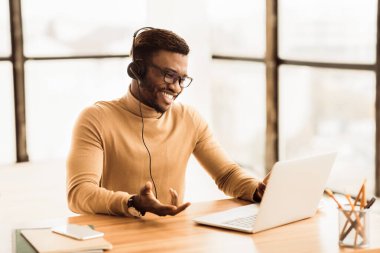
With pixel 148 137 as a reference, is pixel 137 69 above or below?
above

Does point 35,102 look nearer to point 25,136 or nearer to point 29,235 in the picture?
point 25,136

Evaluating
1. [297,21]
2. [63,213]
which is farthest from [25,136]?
[297,21]

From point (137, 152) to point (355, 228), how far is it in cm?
95

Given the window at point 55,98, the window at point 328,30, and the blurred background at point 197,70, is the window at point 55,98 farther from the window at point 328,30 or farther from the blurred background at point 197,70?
the window at point 328,30

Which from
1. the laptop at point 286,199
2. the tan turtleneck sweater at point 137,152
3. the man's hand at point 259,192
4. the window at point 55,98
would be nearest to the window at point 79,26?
the window at point 55,98

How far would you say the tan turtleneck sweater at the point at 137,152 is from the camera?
2.44 meters

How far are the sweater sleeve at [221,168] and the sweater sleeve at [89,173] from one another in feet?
1.43

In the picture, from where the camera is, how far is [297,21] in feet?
14.2

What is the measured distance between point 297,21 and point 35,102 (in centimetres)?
209

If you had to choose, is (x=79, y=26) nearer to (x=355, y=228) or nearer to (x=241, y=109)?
(x=241, y=109)

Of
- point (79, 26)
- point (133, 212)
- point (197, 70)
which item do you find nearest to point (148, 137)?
point (133, 212)

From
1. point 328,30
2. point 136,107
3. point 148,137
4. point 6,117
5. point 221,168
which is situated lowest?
point 6,117

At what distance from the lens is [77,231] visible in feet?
6.57

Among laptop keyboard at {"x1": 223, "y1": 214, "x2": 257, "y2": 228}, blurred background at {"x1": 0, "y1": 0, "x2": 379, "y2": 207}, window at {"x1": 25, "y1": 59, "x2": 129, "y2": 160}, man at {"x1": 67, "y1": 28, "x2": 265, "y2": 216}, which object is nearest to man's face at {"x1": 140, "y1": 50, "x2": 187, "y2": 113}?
man at {"x1": 67, "y1": 28, "x2": 265, "y2": 216}
